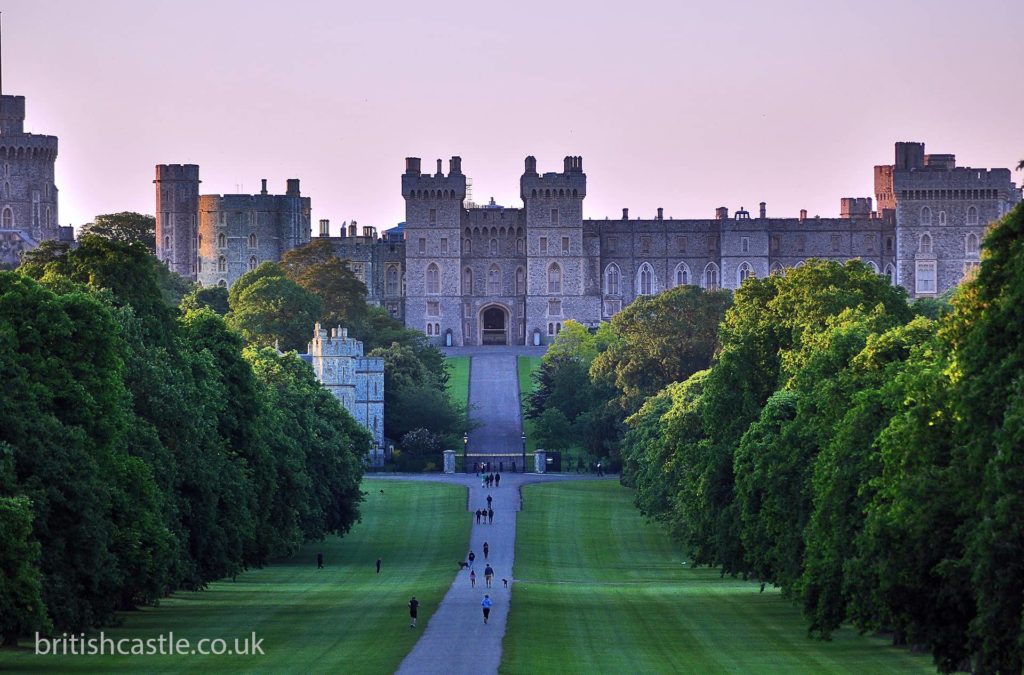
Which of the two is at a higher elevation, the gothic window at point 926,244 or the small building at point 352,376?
the gothic window at point 926,244

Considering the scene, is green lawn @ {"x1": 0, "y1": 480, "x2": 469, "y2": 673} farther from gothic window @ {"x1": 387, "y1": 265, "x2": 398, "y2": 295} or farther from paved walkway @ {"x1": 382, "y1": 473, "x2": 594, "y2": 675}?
gothic window @ {"x1": 387, "y1": 265, "x2": 398, "y2": 295}

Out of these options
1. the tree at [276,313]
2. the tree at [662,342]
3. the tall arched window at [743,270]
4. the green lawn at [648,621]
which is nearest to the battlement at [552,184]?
the tall arched window at [743,270]

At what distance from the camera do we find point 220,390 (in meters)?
45.2

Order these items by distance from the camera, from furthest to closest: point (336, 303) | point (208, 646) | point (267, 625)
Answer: point (336, 303)
point (267, 625)
point (208, 646)

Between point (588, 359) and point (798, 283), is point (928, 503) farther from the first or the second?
point (588, 359)

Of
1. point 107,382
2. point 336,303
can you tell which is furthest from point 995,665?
point 336,303

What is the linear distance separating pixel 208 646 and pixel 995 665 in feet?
39.2

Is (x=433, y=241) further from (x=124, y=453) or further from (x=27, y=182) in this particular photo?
(x=124, y=453)

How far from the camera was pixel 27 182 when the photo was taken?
482 ft

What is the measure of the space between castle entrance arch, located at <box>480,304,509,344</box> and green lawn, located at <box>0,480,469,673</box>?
6451cm

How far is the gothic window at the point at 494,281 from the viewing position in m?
132

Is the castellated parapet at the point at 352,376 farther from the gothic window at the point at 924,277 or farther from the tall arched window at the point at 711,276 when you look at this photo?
the gothic window at the point at 924,277

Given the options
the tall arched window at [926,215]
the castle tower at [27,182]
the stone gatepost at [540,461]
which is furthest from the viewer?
the castle tower at [27,182]

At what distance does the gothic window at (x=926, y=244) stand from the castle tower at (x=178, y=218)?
4158 centimetres
